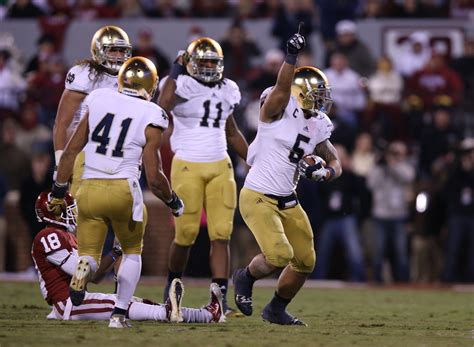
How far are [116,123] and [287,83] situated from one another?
1.26m

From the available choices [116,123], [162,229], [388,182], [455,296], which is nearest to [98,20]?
[162,229]

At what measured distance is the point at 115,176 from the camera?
24.4 ft

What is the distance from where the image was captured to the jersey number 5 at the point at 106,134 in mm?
7461

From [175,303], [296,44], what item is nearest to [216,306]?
[175,303]

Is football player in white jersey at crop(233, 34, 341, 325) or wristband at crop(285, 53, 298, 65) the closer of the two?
wristband at crop(285, 53, 298, 65)

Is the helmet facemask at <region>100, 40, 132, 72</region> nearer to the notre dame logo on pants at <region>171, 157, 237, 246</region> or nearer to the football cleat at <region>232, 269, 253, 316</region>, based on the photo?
the notre dame logo on pants at <region>171, 157, 237, 246</region>

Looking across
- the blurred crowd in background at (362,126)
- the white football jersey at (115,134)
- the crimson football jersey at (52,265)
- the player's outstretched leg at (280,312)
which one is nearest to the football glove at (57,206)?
the crimson football jersey at (52,265)

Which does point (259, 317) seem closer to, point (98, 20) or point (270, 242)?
point (270, 242)

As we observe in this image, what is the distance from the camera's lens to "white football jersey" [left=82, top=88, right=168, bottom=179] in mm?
7461

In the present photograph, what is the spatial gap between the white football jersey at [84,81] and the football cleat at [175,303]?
163 cm

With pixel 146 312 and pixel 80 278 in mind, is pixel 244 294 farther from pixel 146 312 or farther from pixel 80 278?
pixel 80 278

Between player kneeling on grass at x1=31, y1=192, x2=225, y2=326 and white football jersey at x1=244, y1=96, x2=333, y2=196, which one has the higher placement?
white football jersey at x1=244, y1=96, x2=333, y2=196

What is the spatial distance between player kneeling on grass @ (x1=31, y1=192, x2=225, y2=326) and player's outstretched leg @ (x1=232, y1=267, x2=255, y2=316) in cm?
15

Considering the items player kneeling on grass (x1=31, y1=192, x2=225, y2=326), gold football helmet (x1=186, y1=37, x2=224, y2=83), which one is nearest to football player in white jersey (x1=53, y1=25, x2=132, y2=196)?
gold football helmet (x1=186, y1=37, x2=224, y2=83)
